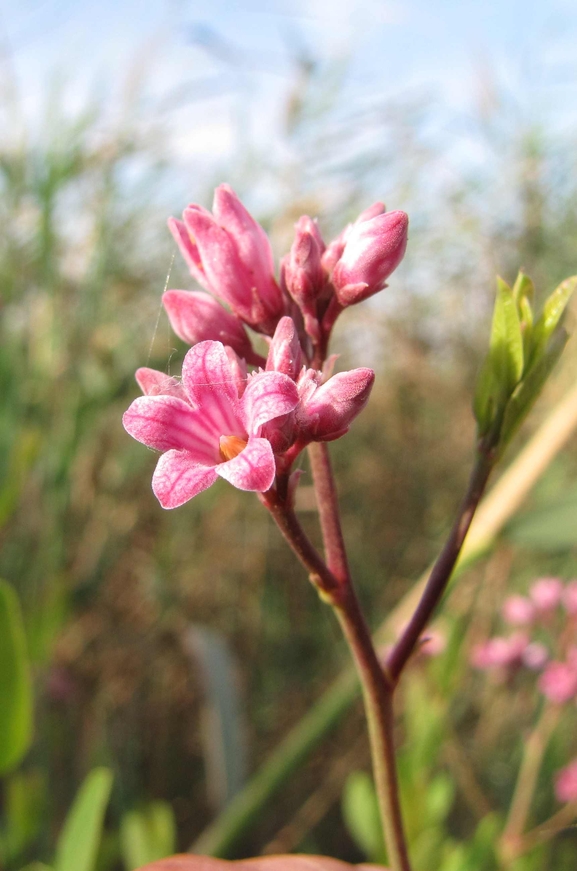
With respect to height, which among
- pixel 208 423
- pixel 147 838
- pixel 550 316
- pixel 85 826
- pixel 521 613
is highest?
pixel 208 423

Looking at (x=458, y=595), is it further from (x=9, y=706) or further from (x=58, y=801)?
(x=9, y=706)

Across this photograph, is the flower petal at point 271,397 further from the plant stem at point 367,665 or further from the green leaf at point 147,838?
the green leaf at point 147,838

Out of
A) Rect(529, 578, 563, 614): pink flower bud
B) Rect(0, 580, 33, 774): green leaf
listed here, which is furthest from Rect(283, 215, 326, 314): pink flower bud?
Rect(529, 578, 563, 614): pink flower bud

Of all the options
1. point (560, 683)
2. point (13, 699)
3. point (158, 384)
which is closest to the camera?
point (158, 384)

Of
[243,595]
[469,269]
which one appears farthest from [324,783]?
[469,269]

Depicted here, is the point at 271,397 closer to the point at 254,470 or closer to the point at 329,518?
the point at 254,470

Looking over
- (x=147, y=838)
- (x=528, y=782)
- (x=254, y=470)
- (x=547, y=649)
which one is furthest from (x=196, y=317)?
(x=547, y=649)
